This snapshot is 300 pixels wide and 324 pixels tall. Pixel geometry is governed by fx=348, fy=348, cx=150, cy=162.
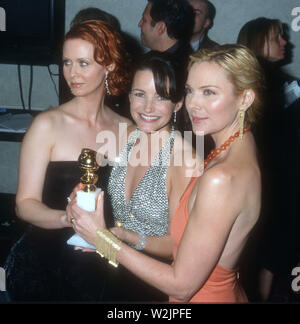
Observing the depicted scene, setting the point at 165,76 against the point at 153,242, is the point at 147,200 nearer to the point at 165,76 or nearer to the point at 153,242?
the point at 153,242

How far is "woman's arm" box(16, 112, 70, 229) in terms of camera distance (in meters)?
1.76

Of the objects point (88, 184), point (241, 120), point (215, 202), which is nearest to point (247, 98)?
point (241, 120)

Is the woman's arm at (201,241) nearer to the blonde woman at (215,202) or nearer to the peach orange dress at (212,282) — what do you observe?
the blonde woman at (215,202)

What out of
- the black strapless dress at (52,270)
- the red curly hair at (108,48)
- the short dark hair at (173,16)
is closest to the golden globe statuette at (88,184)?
the black strapless dress at (52,270)

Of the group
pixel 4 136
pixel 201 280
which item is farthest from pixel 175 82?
pixel 4 136

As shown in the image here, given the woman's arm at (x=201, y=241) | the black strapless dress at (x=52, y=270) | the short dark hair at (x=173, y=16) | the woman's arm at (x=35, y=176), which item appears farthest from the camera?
the short dark hair at (x=173, y=16)

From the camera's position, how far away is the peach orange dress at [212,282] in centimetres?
131

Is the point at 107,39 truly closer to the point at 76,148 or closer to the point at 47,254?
the point at 76,148

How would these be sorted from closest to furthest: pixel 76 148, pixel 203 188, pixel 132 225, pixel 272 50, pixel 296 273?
pixel 203 188
pixel 132 225
pixel 76 148
pixel 272 50
pixel 296 273

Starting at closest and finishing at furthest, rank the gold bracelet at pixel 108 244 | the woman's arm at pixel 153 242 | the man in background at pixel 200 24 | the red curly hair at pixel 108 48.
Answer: the gold bracelet at pixel 108 244, the woman's arm at pixel 153 242, the red curly hair at pixel 108 48, the man in background at pixel 200 24

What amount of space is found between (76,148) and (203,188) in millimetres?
1098

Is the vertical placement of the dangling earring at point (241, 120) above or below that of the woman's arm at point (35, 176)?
above

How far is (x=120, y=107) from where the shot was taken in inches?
119

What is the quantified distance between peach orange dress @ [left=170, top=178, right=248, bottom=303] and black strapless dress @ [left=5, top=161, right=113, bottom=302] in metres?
0.40
